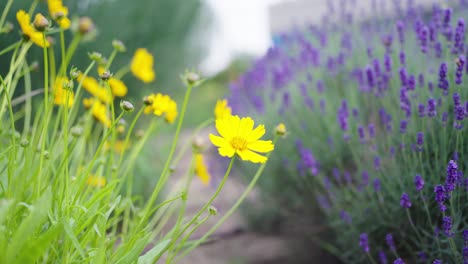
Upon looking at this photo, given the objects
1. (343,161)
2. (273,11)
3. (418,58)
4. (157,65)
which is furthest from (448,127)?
(273,11)

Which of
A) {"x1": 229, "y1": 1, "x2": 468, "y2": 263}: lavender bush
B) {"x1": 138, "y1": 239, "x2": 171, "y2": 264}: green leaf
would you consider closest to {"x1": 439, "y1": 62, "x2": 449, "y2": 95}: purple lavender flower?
{"x1": 229, "y1": 1, "x2": 468, "y2": 263}: lavender bush

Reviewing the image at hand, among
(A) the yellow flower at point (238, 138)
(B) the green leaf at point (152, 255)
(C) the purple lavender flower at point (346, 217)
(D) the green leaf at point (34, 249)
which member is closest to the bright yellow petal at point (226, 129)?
(A) the yellow flower at point (238, 138)

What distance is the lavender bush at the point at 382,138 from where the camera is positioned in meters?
1.39

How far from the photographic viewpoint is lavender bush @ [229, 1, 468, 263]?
54.6 inches

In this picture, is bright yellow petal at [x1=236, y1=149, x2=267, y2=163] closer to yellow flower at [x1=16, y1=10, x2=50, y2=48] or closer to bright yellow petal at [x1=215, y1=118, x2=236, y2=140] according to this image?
bright yellow petal at [x1=215, y1=118, x2=236, y2=140]

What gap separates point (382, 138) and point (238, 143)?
2.98 ft

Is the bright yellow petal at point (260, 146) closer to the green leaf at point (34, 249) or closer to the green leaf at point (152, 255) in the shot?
the green leaf at point (152, 255)

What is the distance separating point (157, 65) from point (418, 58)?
2250mm

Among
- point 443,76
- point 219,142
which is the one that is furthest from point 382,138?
point 219,142

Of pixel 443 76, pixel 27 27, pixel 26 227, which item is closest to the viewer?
pixel 26 227

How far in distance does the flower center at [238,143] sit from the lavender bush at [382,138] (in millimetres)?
504

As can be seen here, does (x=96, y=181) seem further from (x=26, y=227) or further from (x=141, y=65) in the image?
(x=26, y=227)

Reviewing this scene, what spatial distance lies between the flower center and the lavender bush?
50 centimetres

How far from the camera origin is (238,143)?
109 centimetres
